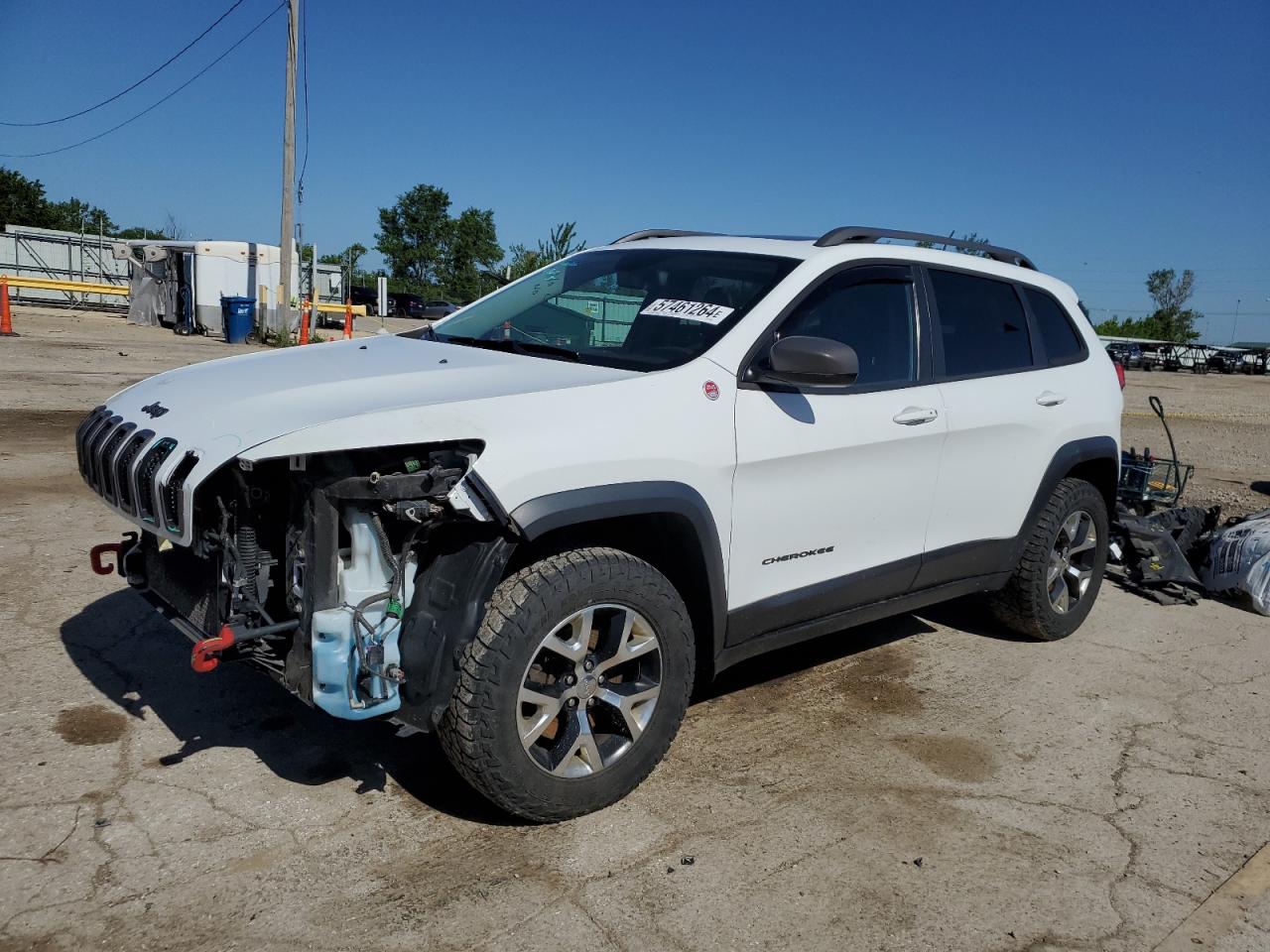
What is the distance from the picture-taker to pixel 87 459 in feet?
10.9

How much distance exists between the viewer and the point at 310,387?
9.97ft

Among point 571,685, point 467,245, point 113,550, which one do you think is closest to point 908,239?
point 571,685

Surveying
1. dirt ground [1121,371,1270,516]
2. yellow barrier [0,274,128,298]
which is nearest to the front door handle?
dirt ground [1121,371,1270,516]

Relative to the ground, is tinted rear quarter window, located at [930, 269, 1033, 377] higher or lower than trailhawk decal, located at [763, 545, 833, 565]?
higher

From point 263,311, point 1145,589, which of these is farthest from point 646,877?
point 263,311

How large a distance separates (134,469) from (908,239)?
320 centimetres

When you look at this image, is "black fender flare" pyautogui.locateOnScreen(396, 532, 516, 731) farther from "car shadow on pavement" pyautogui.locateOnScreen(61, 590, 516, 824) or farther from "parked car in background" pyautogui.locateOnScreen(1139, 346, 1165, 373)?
"parked car in background" pyautogui.locateOnScreen(1139, 346, 1165, 373)

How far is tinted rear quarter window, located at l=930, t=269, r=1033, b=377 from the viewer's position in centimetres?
433

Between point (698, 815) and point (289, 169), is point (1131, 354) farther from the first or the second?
point (698, 815)

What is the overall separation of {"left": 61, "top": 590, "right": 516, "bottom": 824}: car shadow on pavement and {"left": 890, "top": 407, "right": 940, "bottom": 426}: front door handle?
6.96 feet

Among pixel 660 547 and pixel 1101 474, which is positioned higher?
pixel 1101 474

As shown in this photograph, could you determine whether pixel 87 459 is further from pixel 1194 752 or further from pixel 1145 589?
pixel 1145 589

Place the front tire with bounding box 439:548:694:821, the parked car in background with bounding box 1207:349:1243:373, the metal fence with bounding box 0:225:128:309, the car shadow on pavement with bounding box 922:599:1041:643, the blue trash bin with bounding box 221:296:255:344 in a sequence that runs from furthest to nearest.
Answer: the parked car in background with bounding box 1207:349:1243:373, the metal fence with bounding box 0:225:128:309, the blue trash bin with bounding box 221:296:255:344, the car shadow on pavement with bounding box 922:599:1041:643, the front tire with bounding box 439:548:694:821

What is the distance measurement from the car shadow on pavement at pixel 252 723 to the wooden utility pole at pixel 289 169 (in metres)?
19.5
